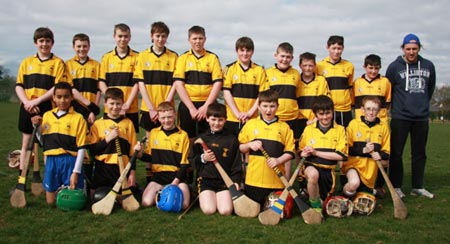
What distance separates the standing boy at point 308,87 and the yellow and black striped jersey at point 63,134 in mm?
3107

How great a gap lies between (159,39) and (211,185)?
7.57 ft

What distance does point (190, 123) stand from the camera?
5.92m

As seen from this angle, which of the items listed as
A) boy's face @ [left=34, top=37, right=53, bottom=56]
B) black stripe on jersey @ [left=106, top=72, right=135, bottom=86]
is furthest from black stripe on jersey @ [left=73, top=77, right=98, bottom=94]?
boy's face @ [left=34, top=37, right=53, bottom=56]

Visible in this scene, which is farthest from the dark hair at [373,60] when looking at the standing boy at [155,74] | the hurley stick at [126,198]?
the hurley stick at [126,198]

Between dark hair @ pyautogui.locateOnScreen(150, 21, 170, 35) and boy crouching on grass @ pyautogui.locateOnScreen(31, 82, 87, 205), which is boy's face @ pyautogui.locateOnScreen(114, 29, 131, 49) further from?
boy crouching on grass @ pyautogui.locateOnScreen(31, 82, 87, 205)

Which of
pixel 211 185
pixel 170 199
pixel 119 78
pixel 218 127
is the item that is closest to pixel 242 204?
pixel 211 185

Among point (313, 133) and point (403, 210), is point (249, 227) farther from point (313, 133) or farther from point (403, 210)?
point (403, 210)

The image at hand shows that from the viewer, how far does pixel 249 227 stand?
168 inches

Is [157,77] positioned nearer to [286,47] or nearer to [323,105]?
[286,47]

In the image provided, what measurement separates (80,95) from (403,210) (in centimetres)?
459

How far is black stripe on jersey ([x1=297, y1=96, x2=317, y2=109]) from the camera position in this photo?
19.4ft

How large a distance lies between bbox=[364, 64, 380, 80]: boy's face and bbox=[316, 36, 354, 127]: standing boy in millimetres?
251

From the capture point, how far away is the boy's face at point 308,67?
5.91m

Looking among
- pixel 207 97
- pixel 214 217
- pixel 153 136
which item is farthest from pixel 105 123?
pixel 214 217
